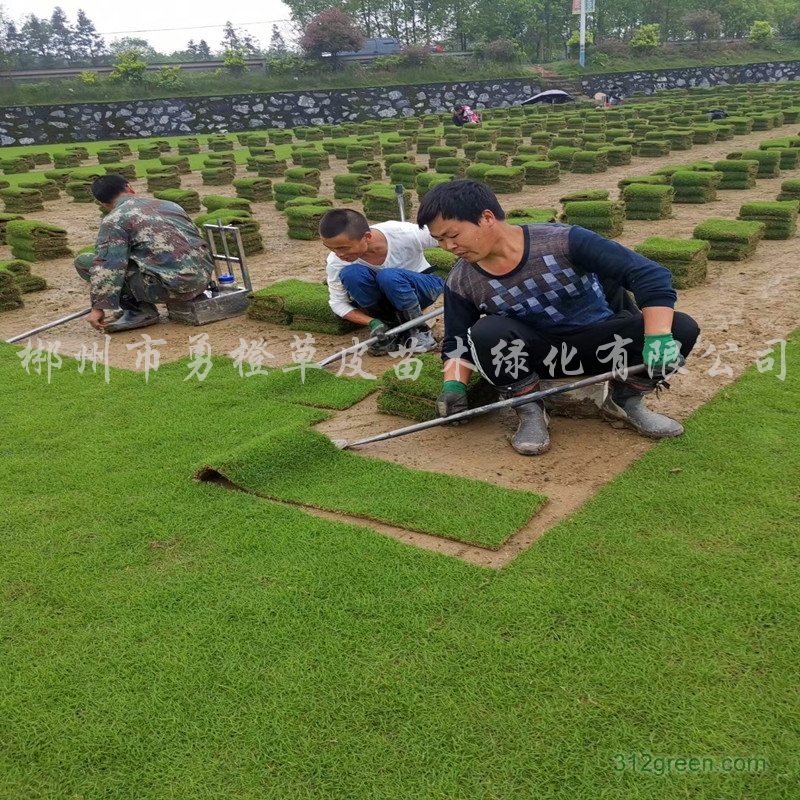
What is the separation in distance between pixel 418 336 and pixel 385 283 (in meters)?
0.54

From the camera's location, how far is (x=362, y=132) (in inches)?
1089

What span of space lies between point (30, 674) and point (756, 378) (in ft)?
13.5

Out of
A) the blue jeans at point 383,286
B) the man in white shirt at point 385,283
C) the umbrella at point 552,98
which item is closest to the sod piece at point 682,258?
the man in white shirt at point 385,283

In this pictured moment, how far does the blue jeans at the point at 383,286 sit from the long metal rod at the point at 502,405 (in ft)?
4.60

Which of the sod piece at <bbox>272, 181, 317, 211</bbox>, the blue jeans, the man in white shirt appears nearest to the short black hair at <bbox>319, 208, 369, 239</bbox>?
the man in white shirt

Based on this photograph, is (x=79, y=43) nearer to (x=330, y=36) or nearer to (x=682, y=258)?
(x=330, y=36)

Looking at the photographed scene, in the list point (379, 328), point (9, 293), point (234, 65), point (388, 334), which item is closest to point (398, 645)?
point (388, 334)

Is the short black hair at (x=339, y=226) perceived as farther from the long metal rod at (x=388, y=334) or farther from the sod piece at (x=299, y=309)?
the sod piece at (x=299, y=309)

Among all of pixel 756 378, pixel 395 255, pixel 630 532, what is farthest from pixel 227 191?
pixel 630 532

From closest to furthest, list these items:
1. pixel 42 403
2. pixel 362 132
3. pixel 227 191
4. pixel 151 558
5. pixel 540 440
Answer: pixel 151 558 < pixel 540 440 < pixel 42 403 < pixel 227 191 < pixel 362 132

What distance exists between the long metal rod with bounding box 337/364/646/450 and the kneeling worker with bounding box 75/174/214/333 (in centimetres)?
315

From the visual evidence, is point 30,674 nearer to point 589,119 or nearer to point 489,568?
point 489,568

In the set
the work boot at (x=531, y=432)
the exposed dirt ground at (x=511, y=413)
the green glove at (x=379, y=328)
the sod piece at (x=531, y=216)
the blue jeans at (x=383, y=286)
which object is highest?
the blue jeans at (x=383, y=286)

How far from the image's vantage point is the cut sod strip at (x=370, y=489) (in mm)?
3203
